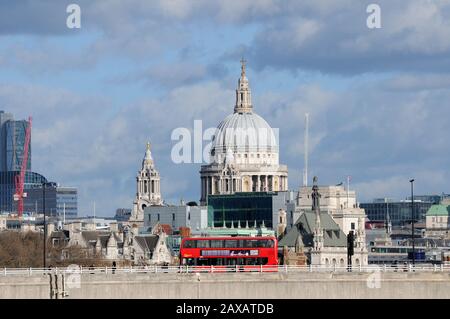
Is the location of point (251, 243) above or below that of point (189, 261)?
above

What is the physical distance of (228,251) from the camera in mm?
167500

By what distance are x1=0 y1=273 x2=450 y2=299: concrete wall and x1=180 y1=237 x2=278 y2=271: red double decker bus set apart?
2638 centimetres

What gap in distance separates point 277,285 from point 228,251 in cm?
2878

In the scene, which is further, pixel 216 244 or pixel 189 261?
pixel 189 261

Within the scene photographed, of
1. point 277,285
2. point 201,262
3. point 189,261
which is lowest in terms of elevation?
point 277,285

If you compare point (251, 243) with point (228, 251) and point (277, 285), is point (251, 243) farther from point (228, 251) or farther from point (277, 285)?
point (277, 285)

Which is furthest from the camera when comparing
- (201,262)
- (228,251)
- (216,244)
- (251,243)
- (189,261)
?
(189,261)

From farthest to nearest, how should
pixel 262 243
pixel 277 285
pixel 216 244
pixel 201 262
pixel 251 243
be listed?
pixel 251 243, pixel 262 243, pixel 216 244, pixel 201 262, pixel 277 285

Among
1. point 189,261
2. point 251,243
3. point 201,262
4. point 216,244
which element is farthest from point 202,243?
point 251,243

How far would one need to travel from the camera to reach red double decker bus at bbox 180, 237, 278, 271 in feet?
546

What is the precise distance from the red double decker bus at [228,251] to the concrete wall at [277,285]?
26.4 m

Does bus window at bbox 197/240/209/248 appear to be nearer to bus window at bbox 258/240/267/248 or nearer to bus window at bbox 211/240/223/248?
bus window at bbox 211/240/223/248

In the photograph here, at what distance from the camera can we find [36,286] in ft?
433
